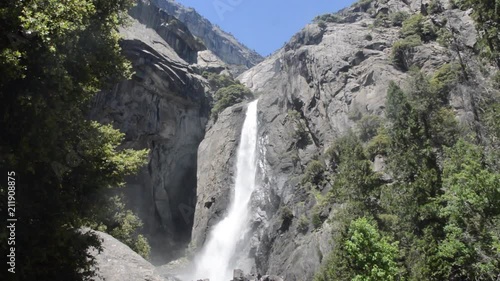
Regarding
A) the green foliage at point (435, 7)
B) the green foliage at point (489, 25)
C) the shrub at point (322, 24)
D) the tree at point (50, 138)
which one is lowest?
the tree at point (50, 138)

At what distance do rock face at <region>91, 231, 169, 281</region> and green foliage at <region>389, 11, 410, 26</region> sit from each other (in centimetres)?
5190

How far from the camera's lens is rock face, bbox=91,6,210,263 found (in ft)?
166

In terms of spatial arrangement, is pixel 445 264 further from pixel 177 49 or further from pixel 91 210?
pixel 177 49

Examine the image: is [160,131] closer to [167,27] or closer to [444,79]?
[167,27]

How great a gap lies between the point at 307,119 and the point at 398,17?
2156 cm

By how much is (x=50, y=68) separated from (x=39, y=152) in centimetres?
192

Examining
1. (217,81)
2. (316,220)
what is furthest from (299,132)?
(217,81)

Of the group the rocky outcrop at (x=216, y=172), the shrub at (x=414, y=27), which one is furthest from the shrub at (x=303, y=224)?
the shrub at (x=414, y=27)

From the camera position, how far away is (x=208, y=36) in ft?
499

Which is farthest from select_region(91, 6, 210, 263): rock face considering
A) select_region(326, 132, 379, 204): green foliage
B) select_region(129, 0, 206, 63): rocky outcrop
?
select_region(326, 132, 379, 204): green foliage

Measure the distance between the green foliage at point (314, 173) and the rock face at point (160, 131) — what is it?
21639 millimetres

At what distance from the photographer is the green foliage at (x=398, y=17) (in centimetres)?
5617

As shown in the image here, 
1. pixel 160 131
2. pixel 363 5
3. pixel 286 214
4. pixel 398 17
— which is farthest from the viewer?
pixel 363 5

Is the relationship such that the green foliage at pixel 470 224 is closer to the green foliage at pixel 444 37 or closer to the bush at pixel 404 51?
the green foliage at pixel 444 37
